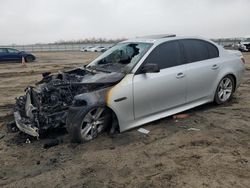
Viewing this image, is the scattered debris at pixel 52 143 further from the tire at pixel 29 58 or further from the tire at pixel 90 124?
the tire at pixel 29 58

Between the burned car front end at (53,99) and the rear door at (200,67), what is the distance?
1.62m

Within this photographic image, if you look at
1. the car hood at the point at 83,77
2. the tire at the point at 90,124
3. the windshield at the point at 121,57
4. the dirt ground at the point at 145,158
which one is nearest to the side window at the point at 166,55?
the windshield at the point at 121,57

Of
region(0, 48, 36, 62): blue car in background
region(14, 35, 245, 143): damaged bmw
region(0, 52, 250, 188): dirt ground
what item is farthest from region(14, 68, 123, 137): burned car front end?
region(0, 48, 36, 62): blue car in background

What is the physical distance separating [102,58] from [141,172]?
129 inches

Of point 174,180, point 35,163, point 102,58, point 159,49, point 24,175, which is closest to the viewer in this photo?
point 174,180

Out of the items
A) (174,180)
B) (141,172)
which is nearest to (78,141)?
(141,172)

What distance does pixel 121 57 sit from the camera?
631cm

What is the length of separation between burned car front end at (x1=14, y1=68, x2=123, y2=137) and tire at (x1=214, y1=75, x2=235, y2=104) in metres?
2.66

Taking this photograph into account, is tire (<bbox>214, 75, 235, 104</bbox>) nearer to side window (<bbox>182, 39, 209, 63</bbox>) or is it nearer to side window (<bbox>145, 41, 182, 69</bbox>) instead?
side window (<bbox>182, 39, 209, 63</bbox>)

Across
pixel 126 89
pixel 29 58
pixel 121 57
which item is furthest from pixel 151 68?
pixel 29 58

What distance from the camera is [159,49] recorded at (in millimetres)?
6000

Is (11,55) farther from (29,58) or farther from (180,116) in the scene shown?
(180,116)

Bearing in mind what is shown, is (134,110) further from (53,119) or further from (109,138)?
(53,119)

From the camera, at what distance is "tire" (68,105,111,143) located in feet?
16.5
